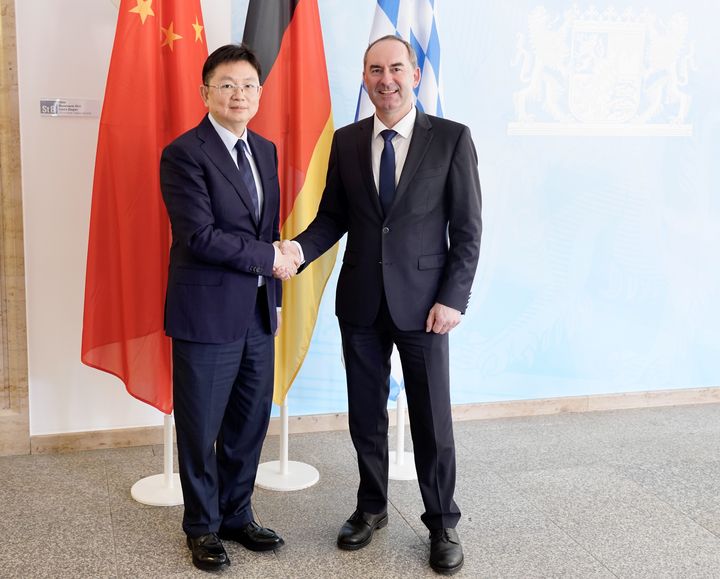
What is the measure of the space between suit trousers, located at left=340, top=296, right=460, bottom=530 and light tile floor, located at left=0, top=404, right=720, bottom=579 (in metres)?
0.22

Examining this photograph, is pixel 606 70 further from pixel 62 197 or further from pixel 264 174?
pixel 62 197

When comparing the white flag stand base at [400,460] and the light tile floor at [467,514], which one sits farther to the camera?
the white flag stand base at [400,460]

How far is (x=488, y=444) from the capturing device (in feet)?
12.5

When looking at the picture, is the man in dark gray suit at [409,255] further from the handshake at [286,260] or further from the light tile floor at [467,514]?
the light tile floor at [467,514]

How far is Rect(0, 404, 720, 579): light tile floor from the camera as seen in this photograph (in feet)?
8.58

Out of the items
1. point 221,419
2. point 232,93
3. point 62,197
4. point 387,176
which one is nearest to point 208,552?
point 221,419

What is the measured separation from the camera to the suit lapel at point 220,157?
7.96 feet

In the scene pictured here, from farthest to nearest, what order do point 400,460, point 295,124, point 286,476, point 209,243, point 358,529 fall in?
point 400,460 → point 286,476 → point 295,124 → point 358,529 → point 209,243

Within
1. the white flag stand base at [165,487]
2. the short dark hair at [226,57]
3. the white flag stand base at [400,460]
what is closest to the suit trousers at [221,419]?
the white flag stand base at [165,487]

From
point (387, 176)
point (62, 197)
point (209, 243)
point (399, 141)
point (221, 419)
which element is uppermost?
point (399, 141)

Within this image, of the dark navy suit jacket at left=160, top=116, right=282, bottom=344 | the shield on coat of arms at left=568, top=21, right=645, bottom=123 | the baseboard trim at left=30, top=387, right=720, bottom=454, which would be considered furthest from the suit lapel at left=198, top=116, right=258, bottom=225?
the shield on coat of arms at left=568, top=21, right=645, bottom=123

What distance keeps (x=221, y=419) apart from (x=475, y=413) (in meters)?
1.93

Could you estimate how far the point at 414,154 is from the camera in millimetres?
2535

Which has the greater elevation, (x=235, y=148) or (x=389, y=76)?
(x=389, y=76)
